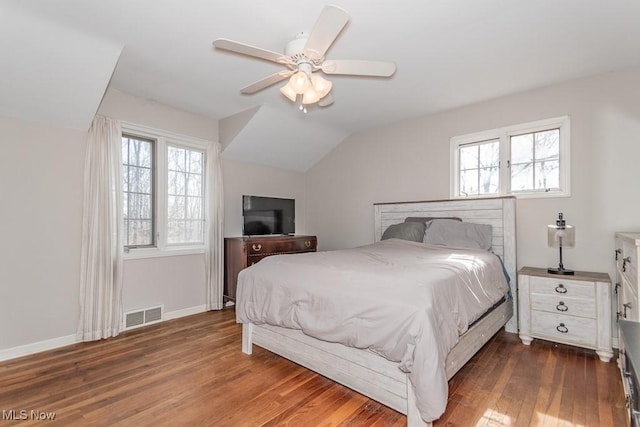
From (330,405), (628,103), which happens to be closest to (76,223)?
(330,405)

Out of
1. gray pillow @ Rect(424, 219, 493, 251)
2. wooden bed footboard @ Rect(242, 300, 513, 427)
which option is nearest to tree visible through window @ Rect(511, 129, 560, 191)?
gray pillow @ Rect(424, 219, 493, 251)

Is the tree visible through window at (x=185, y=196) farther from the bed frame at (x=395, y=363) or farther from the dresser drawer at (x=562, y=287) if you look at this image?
the dresser drawer at (x=562, y=287)

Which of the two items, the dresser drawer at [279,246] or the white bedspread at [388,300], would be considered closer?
the white bedspread at [388,300]

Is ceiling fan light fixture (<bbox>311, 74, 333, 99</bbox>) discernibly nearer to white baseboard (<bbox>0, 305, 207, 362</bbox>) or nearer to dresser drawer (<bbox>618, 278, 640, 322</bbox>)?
dresser drawer (<bbox>618, 278, 640, 322</bbox>)

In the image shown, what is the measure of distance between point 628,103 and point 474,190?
151 cm

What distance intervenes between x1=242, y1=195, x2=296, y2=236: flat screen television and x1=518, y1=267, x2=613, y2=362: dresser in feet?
10.1

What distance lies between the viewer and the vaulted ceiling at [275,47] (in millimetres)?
2021

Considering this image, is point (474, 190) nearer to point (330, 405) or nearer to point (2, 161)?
point (330, 405)

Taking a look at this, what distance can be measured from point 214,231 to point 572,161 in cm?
405

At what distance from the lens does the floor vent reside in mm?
3280

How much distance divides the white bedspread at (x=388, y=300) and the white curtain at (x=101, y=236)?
1485 millimetres

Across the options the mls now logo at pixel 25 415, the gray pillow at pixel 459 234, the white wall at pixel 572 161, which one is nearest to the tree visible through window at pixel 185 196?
the mls now logo at pixel 25 415

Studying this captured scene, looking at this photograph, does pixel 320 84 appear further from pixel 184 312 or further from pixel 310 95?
pixel 184 312

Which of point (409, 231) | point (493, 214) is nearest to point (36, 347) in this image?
point (409, 231)
